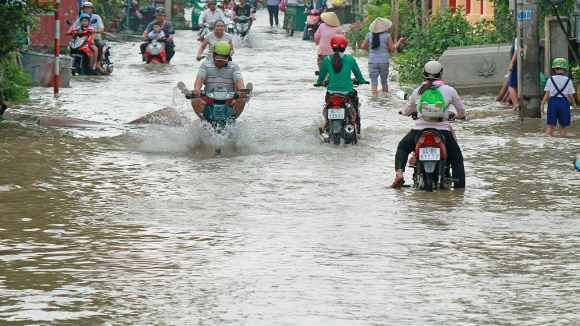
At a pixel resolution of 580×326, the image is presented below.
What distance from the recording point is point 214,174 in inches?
545

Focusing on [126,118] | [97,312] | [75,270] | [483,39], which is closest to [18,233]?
[75,270]

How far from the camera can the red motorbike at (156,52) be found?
32.3 m

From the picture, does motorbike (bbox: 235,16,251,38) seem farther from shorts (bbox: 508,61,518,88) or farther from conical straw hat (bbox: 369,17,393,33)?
shorts (bbox: 508,61,518,88)

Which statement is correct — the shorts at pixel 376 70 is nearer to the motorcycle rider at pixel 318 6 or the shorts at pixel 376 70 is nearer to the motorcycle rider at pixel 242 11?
the motorcycle rider at pixel 242 11

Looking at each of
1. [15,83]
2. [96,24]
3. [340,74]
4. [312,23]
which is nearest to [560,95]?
[340,74]

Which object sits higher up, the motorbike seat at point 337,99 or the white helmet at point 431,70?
the white helmet at point 431,70

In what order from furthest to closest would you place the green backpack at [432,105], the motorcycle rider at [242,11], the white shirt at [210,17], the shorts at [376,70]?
the motorcycle rider at [242,11], the white shirt at [210,17], the shorts at [376,70], the green backpack at [432,105]

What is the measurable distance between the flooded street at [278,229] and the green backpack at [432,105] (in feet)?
2.70

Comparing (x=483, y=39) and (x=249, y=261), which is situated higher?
(x=483, y=39)

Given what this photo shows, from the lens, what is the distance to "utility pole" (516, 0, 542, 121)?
19312 mm

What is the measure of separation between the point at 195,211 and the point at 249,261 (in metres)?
2.39

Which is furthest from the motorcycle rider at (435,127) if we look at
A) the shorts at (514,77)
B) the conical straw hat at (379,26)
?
the conical straw hat at (379,26)

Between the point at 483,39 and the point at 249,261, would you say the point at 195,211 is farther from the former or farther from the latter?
the point at 483,39

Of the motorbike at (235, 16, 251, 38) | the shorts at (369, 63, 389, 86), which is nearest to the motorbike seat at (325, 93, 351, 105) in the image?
the shorts at (369, 63, 389, 86)
